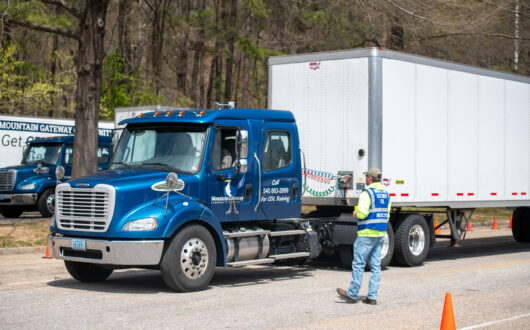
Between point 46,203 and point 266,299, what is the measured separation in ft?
48.5

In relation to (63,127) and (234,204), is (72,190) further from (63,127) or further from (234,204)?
(63,127)

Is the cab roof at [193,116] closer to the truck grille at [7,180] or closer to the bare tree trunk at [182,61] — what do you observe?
the truck grille at [7,180]

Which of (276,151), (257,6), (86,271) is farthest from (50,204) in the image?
(257,6)

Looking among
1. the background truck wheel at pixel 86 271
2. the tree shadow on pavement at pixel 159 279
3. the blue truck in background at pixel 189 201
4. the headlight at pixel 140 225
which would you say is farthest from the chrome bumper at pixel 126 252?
the background truck wheel at pixel 86 271

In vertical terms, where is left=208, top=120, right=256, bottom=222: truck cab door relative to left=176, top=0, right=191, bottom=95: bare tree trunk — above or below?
below

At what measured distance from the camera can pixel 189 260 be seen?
35.1 feet

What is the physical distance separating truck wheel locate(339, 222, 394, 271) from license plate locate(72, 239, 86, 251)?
203 inches

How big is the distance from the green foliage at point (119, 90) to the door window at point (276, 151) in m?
18.3

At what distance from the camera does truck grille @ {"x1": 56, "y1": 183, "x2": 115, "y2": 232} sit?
34.4 feet

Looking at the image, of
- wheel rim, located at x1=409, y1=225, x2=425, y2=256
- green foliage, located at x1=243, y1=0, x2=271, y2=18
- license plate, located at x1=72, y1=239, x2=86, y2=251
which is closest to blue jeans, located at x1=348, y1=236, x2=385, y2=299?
license plate, located at x1=72, y1=239, x2=86, y2=251

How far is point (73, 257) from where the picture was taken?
1080 centimetres

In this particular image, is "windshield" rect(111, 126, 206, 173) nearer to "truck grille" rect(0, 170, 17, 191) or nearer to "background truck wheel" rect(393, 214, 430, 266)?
"background truck wheel" rect(393, 214, 430, 266)

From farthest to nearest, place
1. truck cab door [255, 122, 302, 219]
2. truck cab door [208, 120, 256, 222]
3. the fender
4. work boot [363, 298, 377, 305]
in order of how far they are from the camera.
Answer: truck cab door [255, 122, 302, 219] < truck cab door [208, 120, 256, 222] < the fender < work boot [363, 298, 377, 305]

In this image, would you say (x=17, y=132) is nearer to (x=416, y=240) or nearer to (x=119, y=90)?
(x=119, y=90)
